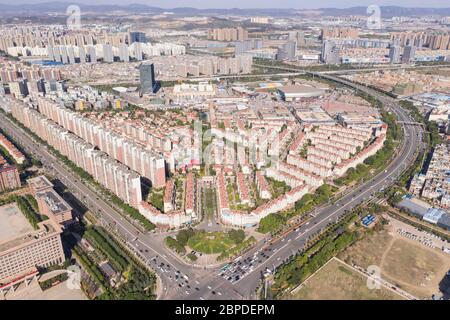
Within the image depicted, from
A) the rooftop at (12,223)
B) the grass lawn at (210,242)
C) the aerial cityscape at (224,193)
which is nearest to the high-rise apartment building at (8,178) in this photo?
the aerial cityscape at (224,193)

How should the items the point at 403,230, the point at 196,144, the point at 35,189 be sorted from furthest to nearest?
the point at 196,144 < the point at 35,189 < the point at 403,230

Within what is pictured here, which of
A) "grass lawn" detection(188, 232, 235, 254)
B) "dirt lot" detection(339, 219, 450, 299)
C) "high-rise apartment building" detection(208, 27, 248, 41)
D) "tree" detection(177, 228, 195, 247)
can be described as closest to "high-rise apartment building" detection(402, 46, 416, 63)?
"high-rise apartment building" detection(208, 27, 248, 41)

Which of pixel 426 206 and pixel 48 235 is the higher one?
pixel 48 235

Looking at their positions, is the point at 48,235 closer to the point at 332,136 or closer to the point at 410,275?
the point at 410,275

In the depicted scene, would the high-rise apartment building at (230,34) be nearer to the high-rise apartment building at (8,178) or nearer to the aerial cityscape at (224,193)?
the aerial cityscape at (224,193)

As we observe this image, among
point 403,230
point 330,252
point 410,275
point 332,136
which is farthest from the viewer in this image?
point 332,136

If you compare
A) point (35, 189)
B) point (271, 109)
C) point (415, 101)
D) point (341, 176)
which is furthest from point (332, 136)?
point (35, 189)

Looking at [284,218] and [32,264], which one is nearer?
[32,264]
